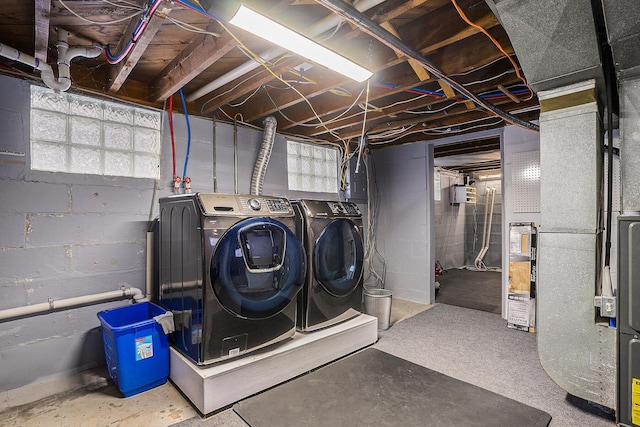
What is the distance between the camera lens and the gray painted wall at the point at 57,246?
209cm

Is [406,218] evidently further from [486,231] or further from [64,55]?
[64,55]

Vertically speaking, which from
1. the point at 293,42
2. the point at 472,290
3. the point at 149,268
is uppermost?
the point at 293,42

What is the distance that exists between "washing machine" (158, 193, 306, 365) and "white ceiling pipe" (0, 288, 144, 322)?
307 millimetres

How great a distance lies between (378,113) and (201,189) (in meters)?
1.89

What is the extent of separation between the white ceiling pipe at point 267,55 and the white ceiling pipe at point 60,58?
757 millimetres

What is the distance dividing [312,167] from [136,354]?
2.72 metres

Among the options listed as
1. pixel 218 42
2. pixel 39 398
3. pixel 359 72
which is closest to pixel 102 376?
pixel 39 398

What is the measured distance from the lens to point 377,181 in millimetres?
4797

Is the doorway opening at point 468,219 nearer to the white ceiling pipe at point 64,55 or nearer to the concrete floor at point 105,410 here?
the concrete floor at point 105,410

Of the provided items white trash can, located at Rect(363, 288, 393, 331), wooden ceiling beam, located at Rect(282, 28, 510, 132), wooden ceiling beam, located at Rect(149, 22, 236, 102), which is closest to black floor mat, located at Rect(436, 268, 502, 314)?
white trash can, located at Rect(363, 288, 393, 331)

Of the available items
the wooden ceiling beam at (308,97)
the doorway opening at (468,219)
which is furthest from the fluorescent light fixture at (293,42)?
the doorway opening at (468,219)

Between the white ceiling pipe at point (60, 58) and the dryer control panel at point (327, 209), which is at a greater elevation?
the white ceiling pipe at point (60, 58)

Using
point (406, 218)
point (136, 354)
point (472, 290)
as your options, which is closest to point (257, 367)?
point (136, 354)

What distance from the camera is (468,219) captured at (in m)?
7.40
